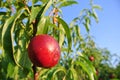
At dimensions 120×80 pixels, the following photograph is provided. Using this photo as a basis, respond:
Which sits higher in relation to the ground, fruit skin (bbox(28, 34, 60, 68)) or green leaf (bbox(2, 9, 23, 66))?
green leaf (bbox(2, 9, 23, 66))

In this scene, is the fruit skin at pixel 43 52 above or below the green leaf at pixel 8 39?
below

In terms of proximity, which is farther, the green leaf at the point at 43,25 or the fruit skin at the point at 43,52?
the green leaf at the point at 43,25

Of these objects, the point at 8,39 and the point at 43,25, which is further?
the point at 43,25

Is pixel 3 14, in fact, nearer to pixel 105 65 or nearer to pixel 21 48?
pixel 21 48

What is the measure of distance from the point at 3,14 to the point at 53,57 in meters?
0.78

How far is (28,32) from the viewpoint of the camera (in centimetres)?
198

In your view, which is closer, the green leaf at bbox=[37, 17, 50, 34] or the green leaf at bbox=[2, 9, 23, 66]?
the green leaf at bbox=[2, 9, 23, 66]

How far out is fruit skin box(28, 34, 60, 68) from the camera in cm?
152

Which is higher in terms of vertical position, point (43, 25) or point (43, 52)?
point (43, 25)

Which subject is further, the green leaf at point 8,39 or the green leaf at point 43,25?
the green leaf at point 43,25

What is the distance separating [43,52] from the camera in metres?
1.53

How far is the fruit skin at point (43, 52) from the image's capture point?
Answer: 1521 millimetres

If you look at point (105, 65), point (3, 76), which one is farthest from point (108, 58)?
point (3, 76)

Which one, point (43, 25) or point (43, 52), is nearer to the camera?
point (43, 52)
